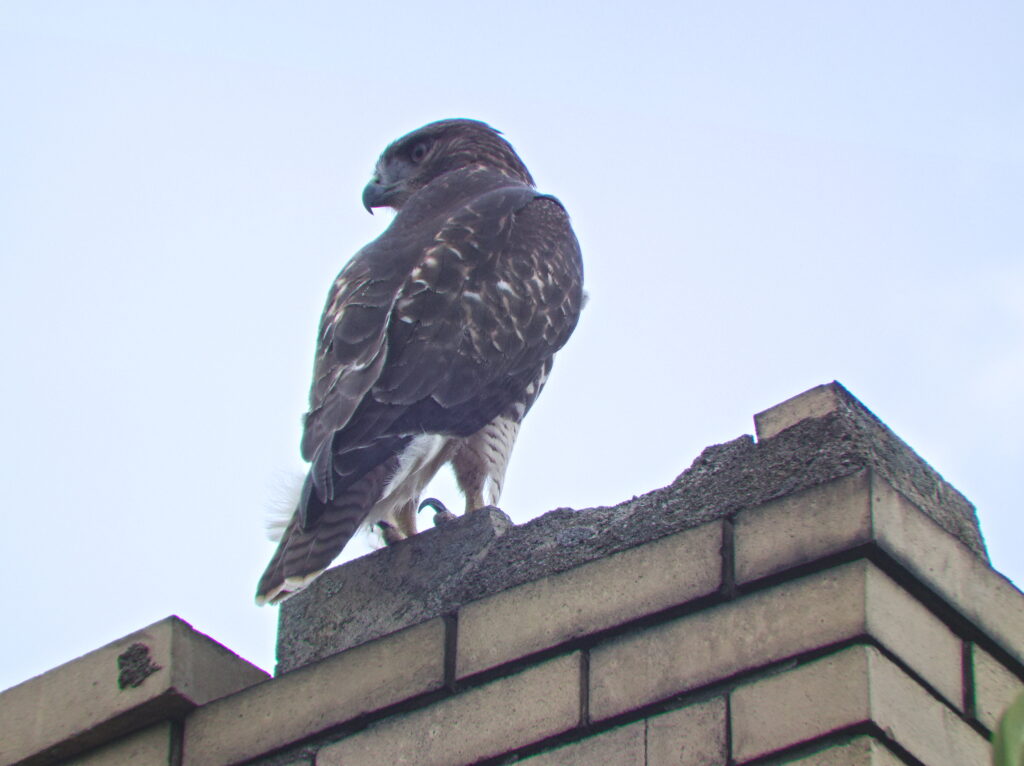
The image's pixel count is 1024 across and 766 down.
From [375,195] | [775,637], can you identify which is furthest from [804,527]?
[375,195]

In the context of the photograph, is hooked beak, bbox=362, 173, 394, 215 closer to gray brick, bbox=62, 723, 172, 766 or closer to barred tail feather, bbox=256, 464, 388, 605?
barred tail feather, bbox=256, 464, 388, 605

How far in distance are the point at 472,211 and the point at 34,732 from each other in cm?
262

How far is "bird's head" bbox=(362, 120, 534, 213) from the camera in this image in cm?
662

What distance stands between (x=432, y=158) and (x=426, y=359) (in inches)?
99.6

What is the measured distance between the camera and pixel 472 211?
5.17 meters

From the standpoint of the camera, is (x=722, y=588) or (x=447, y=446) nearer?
(x=722, y=588)

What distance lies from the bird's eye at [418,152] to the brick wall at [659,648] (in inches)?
151

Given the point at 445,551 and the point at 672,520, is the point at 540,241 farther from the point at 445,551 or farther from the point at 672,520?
the point at 672,520

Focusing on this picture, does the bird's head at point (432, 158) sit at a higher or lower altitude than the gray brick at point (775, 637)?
higher

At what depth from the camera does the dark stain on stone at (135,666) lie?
2.90m

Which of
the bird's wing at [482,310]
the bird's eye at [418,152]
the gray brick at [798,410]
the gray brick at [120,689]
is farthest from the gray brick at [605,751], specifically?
the bird's eye at [418,152]

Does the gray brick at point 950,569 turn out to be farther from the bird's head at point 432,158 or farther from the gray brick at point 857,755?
the bird's head at point 432,158

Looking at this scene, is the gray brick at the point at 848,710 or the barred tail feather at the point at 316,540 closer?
the gray brick at the point at 848,710

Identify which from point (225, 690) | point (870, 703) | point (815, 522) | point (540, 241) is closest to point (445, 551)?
point (225, 690)
